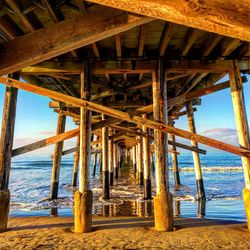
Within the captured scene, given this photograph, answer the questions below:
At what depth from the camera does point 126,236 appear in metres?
3.99

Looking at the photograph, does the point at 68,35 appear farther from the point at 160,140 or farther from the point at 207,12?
the point at 160,140

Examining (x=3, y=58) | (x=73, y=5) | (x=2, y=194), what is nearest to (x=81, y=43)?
(x=3, y=58)

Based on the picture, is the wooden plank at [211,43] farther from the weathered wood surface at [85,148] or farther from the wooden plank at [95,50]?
the weathered wood surface at [85,148]

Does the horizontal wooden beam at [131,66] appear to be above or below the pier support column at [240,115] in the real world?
above

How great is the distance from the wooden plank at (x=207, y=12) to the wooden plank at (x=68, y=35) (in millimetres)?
817

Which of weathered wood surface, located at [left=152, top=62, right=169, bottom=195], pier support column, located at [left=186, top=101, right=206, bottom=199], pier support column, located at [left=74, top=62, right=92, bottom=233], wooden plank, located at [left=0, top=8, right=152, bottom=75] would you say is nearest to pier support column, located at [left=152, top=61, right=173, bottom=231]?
weathered wood surface, located at [left=152, top=62, right=169, bottom=195]

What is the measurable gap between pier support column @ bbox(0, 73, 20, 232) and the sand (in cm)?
44

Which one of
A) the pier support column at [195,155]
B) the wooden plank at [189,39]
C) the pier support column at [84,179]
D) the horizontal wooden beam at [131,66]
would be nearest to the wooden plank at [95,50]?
the horizontal wooden beam at [131,66]

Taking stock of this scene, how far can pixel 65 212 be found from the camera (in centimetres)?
692

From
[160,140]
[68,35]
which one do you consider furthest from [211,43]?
[68,35]

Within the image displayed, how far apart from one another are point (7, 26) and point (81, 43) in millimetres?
2887

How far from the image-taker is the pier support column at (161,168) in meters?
4.24

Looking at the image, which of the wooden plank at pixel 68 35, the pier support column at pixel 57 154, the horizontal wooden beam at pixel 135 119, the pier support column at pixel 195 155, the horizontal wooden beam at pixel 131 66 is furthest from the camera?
the pier support column at pixel 57 154

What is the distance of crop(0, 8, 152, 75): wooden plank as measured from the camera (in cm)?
204
